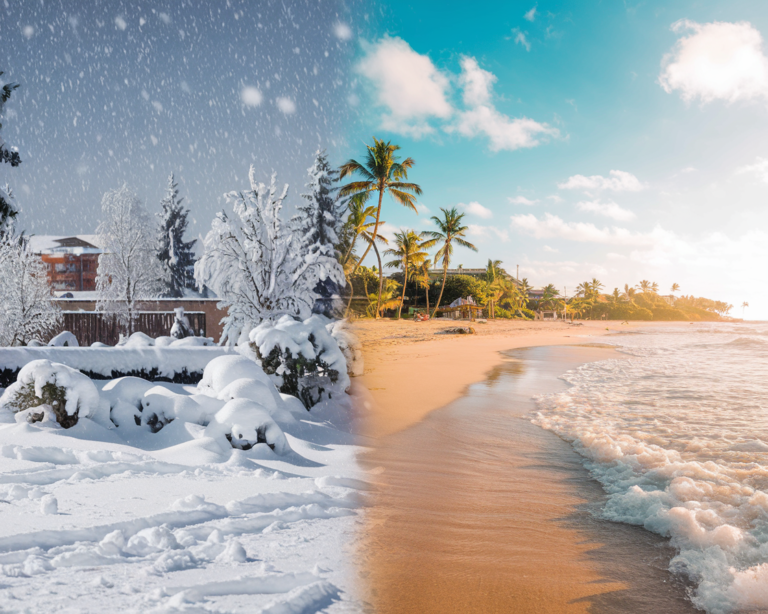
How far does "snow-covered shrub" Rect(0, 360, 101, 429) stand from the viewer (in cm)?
527

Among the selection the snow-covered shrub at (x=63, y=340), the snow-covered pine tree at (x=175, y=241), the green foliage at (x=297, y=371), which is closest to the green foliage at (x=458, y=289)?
the snow-covered pine tree at (x=175, y=241)

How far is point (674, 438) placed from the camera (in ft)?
22.3

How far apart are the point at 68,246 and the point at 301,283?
53824 millimetres

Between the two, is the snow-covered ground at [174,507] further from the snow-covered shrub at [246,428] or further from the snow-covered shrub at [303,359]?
the snow-covered shrub at [303,359]

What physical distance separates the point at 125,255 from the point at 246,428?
21.7 m

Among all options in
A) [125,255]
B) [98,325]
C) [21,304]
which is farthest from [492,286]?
[21,304]

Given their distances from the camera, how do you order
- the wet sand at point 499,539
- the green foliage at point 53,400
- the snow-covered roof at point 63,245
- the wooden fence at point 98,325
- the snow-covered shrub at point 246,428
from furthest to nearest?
the snow-covered roof at point 63,245 < the wooden fence at point 98,325 < the green foliage at point 53,400 < the snow-covered shrub at point 246,428 < the wet sand at point 499,539

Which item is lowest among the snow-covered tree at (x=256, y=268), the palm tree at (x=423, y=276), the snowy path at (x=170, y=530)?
the snowy path at (x=170, y=530)

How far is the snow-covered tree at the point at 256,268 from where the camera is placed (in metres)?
10.5

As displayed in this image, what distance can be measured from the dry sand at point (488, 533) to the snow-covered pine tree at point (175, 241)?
124ft

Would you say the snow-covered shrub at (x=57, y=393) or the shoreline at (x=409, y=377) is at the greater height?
A: the snow-covered shrub at (x=57, y=393)

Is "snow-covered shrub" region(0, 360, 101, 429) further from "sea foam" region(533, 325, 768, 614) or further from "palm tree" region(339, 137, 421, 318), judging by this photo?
"palm tree" region(339, 137, 421, 318)

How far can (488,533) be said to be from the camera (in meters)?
3.43

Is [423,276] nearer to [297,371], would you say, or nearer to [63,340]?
[63,340]
